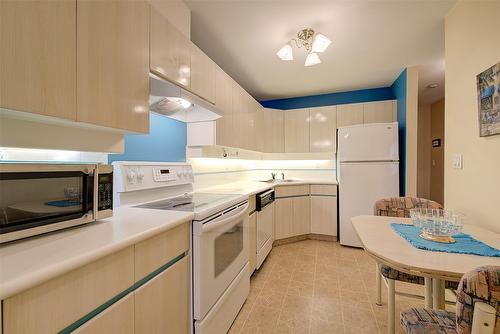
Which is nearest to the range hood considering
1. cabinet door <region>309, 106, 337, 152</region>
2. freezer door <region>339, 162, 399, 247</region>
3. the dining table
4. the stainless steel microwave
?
the stainless steel microwave

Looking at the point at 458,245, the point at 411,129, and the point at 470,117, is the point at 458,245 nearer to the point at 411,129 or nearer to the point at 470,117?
the point at 470,117

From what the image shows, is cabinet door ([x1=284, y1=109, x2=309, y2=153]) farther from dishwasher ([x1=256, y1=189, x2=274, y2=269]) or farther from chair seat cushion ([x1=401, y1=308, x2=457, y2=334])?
chair seat cushion ([x1=401, y1=308, x2=457, y2=334])

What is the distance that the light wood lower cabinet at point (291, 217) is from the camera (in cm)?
323

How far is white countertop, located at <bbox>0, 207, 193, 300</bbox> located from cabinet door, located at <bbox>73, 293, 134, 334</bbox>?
22 cm

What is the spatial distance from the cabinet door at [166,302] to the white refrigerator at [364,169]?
2493mm

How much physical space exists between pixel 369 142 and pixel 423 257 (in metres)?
2.44

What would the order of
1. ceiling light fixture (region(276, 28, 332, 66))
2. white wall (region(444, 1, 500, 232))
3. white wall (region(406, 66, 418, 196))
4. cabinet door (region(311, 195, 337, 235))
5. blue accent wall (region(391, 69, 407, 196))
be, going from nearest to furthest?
1. white wall (region(444, 1, 500, 232))
2. ceiling light fixture (region(276, 28, 332, 66))
3. white wall (region(406, 66, 418, 196))
4. blue accent wall (region(391, 69, 407, 196))
5. cabinet door (region(311, 195, 337, 235))

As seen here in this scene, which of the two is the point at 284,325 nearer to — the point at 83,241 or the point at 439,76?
the point at 83,241

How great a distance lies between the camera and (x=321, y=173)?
13.4ft

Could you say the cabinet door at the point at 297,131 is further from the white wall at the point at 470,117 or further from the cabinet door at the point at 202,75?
the cabinet door at the point at 202,75

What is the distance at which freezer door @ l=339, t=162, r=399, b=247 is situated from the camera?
300 centimetres

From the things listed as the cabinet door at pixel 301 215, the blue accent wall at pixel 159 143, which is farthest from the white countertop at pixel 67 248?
the cabinet door at pixel 301 215

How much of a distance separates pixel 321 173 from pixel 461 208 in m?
2.39

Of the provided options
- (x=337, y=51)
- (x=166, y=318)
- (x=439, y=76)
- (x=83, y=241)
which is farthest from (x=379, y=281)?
(x=439, y=76)
